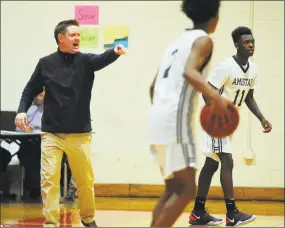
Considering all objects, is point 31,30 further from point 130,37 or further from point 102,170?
point 102,170

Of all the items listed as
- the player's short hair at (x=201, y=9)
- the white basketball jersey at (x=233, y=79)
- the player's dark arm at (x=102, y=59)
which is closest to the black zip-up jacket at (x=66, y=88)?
the player's dark arm at (x=102, y=59)

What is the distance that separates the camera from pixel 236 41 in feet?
20.1

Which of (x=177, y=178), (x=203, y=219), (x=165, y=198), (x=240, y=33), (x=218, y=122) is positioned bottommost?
(x=203, y=219)

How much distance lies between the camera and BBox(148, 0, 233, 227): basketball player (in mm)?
3604

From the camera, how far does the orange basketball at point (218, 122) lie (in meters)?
3.60

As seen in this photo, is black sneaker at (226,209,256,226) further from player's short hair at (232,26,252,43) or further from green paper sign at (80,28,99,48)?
green paper sign at (80,28,99,48)

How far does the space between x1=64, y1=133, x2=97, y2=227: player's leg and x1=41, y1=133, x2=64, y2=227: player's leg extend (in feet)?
0.30

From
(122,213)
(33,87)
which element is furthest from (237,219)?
(33,87)

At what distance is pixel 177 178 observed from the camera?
367 cm

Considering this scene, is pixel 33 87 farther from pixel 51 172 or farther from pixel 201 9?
pixel 201 9

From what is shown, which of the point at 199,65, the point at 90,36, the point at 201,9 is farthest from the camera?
the point at 90,36

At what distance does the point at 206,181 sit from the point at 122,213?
1643mm

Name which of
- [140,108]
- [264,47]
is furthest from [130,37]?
[264,47]

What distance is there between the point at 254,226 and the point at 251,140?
8.66 feet
